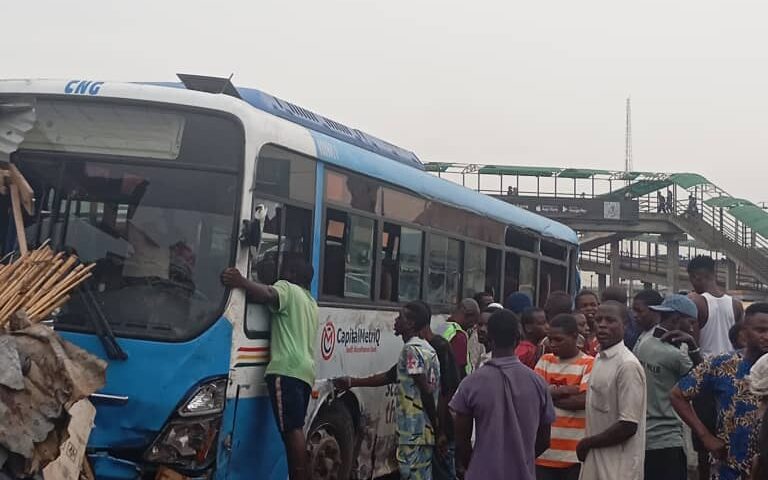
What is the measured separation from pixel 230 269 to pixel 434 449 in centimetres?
222

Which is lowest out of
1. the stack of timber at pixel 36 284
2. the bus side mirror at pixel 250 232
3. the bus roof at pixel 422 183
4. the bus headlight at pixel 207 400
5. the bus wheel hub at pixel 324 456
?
the bus wheel hub at pixel 324 456

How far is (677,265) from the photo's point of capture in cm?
4394

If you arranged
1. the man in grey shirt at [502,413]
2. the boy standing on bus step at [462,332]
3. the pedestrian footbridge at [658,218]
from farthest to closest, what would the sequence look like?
1. the pedestrian footbridge at [658,218]
2. the boy standing on bus step at [462,332]
3. the man in grey shirt at [502,413]

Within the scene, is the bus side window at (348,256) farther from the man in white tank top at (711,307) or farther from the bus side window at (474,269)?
the man in white tank top at (711,307)

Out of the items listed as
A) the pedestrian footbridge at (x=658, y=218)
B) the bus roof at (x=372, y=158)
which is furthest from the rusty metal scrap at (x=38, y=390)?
the pedestrian footbridge at (x=658, y=218)

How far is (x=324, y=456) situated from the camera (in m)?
7.13

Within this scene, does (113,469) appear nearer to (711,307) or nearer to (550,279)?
(711,307)

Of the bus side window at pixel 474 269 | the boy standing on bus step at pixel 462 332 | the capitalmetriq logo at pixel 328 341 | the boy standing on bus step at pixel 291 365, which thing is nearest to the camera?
the boy standing on bus step at pixel 291 365

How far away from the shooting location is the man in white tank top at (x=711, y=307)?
8133mm

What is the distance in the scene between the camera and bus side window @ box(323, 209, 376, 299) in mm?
7164

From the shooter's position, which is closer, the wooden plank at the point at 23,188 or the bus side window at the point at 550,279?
the wooden plank at the point at 23,188

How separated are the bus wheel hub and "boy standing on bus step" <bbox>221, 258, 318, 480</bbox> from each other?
67 cm

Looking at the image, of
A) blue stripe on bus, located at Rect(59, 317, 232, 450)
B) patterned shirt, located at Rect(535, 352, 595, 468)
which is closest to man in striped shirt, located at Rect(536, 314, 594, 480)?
patterned shirt, located at Rect(535, 352, 595, 468)

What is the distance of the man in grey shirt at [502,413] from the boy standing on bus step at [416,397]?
66.1 inches
